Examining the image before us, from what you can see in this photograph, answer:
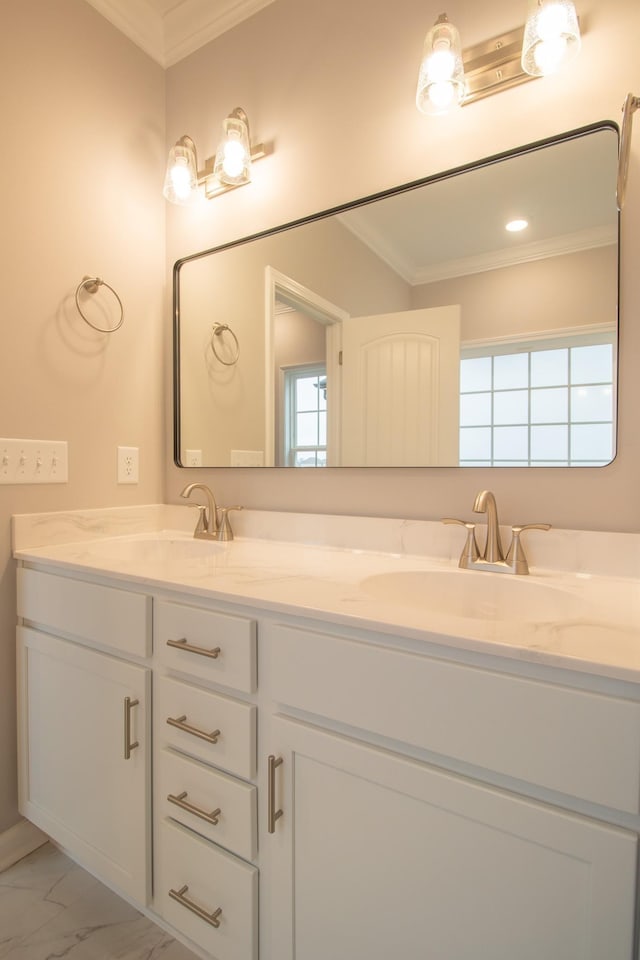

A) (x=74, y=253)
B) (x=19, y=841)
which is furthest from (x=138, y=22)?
(x=19, y=841)

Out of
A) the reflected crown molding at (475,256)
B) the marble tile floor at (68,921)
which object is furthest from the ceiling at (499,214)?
the marble tile floor at (68,921)

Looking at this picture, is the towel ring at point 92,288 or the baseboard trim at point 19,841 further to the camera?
the towel ring at point 92,288

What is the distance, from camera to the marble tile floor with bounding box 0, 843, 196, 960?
1.08 meters

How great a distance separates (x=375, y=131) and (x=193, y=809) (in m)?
1.66

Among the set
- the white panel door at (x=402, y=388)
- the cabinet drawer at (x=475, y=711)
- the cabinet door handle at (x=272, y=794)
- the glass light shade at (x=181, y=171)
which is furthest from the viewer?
the glass light shade at (x=181, y=171)

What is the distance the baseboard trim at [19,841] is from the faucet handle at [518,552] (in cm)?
150

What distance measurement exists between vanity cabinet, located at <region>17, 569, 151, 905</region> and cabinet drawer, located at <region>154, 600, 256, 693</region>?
0.23ft

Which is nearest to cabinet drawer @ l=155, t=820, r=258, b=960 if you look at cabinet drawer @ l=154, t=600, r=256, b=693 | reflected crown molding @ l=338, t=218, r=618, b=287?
cabinet drawer @ l=154, t=600, r=256, b=693

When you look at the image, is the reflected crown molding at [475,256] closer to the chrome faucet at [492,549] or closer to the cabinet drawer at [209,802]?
the chrome faucet at [492,549]

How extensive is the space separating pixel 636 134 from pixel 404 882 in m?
1.44

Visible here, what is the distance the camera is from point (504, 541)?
1.12 meters

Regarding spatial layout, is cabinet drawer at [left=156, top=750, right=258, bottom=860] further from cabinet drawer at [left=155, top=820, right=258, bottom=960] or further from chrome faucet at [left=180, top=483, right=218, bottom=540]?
chrome faucet at [left=180, top=483, right=218, bottom=540]

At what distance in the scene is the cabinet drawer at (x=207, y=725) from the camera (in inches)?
34.4

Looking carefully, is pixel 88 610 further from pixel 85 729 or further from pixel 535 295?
pixel 535 295
